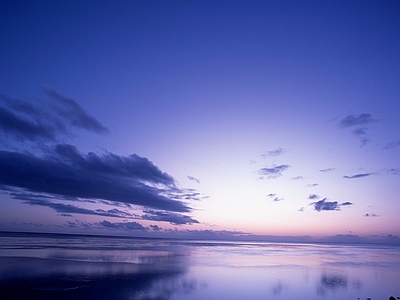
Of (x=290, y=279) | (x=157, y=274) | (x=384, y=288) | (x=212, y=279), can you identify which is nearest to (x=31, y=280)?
(x=157, y=274)

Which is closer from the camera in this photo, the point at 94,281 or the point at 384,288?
the point at 94,281

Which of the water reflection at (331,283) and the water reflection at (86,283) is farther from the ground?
the water reflection at (86,283)

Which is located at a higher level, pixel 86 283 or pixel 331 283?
pixel 86 283

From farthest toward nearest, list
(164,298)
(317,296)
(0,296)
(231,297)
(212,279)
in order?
(212,279)
(317,296)
(231,297)
(164,298)
(0,296)

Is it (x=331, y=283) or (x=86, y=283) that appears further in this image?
(x=331, y=283)

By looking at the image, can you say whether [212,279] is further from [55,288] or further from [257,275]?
[55,288]

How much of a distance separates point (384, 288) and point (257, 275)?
38.6 feet

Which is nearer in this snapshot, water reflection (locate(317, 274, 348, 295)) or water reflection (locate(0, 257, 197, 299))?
water reflection (locate(0, 257, 197, 299))

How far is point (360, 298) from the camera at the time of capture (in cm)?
2222

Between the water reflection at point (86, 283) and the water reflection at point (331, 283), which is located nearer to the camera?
the water reflection at point (86, 283)

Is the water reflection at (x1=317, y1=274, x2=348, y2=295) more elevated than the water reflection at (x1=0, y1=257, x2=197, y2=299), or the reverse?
the water reflection at (x1=0, y1=257, x2=197, y2=299)

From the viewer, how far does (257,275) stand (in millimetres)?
30219

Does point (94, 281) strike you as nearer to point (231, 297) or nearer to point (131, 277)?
point (131, 277)

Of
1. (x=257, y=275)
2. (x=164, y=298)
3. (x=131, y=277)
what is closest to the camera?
(x=164, y=298)
